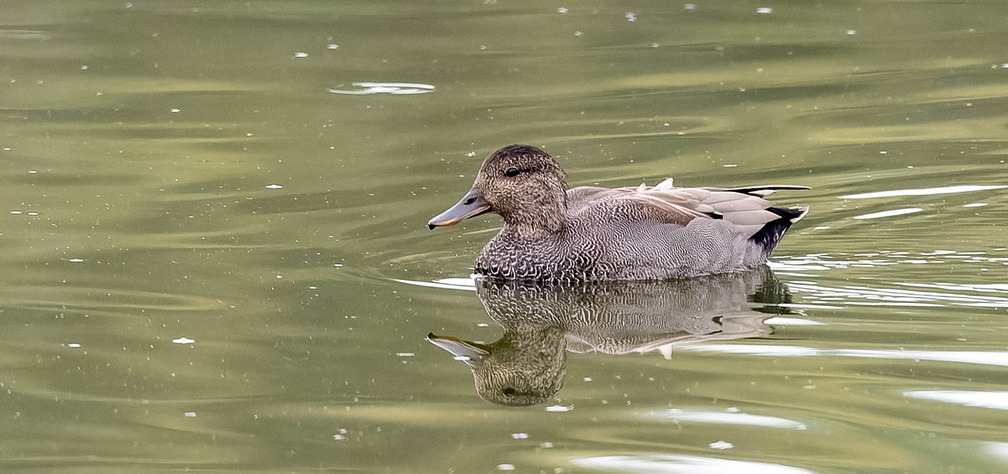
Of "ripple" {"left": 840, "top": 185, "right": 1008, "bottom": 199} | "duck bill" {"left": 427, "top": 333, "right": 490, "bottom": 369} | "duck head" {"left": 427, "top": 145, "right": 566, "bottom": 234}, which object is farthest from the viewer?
"ripple" {"left": 840, "top": 185, "right": 1008, "bottom": 199}

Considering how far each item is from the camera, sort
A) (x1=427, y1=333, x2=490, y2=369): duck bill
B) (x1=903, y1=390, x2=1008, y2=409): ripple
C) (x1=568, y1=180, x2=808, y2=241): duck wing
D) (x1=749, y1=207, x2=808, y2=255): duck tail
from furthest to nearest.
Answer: (x1=749, y1=207, x2=808, y2=255): duck tail → (x1=568, y1=180, x2=808, y2=241): duck wing → (x1=427, y1=333, x2=490, y2=369): duck bill → (x1=903, y1=390, x2=1008, y2=409): ripple

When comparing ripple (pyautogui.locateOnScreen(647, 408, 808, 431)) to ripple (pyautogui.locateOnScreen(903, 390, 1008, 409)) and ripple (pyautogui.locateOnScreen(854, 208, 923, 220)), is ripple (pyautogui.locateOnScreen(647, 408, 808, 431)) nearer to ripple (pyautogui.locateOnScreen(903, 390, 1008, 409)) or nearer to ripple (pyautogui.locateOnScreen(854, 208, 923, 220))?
ripple (pyautogui.locateOnScreen(903, 390, 1008, 409))

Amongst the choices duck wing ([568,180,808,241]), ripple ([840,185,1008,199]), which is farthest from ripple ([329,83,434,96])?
duck wing ([568,180,808,241])

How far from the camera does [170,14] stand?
19016 mm

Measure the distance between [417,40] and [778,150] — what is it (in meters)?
5.61

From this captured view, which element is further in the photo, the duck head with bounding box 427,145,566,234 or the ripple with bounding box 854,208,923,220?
the ripple with bounding box 854,208,923,220

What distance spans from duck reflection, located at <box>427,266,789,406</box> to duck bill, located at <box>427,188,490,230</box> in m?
0.41

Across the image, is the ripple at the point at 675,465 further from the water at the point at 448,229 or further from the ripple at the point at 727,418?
the ripple at the point at 727,418

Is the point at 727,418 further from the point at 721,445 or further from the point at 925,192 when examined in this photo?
the point at 925,192

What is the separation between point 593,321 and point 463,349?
996mm

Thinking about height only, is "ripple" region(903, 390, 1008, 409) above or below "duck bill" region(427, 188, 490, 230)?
below

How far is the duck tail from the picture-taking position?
1034 cm

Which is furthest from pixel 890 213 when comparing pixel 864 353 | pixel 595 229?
pixel 864 353

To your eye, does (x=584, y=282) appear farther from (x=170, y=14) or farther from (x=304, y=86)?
(x=170, y=14)
